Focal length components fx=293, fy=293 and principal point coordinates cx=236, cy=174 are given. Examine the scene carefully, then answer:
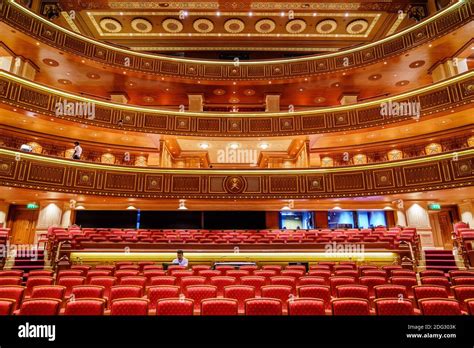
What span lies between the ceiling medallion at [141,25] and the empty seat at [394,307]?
1509cm

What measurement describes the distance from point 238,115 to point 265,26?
543 cm

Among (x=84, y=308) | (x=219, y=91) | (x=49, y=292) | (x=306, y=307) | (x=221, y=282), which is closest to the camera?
(x=84, y=308)

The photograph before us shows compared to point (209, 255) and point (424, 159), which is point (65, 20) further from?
point (424, 159)

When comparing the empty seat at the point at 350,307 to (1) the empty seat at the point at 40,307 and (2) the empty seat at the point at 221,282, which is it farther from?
(1) the empty seat at the point at 40,307

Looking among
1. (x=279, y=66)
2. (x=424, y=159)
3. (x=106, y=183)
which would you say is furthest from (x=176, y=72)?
(x=424, y=159)

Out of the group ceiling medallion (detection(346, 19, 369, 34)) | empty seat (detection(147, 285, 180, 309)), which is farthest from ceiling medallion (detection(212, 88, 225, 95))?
empty seat (detection(147, 285, 180, 309))

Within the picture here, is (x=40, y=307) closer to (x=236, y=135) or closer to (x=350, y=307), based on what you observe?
(x=350, y=307)

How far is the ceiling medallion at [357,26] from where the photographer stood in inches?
555

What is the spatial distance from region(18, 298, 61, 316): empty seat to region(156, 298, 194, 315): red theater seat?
3.58 feet

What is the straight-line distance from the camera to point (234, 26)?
567 inches

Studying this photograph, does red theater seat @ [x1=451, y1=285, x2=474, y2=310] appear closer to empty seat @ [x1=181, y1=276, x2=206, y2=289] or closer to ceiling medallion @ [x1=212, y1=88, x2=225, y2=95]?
empty seat @ [x1=181, y1=276, x2=206, y2=289]

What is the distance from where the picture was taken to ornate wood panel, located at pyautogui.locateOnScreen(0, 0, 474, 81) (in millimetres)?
10500

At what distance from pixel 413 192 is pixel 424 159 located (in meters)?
1.09

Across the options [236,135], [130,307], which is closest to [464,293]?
[130,307]
